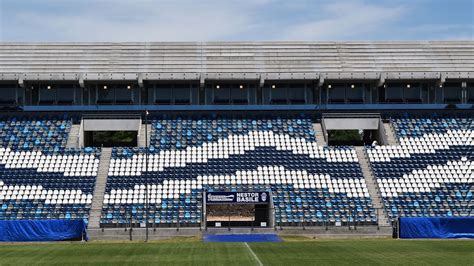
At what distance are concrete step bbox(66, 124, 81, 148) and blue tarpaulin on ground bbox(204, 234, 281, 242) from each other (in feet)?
55.3

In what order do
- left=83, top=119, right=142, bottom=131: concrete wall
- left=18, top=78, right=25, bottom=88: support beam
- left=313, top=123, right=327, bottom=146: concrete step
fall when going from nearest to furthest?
left=313, top=123, right=327, bottom=146: concrete step
left=18, top=78, right=25, bottom=88: support beam
left=83, top=119, right=142, bottom=131: concrete wall

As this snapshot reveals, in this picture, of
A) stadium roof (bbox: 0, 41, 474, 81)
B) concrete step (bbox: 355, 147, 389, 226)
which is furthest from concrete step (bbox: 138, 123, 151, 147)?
concrete step (bbox: 355, 147, 389, 226)

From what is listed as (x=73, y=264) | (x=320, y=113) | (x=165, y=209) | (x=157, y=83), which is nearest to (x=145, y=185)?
(x=165, y=209)

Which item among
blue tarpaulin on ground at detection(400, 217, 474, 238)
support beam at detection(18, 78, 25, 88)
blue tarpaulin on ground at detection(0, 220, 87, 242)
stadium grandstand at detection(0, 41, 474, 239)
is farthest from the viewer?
support beam at detection(18, 78, 25, 88)

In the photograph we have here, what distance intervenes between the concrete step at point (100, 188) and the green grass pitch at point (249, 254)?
25.6 feet

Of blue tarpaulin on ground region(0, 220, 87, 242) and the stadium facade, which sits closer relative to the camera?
blue tarpaulin on ground region(0, 220, 87, 242)

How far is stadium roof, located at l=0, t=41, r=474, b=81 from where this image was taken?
220 ft

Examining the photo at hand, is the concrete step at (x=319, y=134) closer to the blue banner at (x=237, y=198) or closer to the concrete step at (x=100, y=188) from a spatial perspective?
the blue banner at (x=237, y=198)

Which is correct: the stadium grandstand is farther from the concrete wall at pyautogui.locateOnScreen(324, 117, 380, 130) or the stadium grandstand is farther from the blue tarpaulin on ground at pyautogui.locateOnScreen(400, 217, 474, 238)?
the blue tarpaulin on ground at pyautogui.locateOnScreen(400, 217, 474, 238)

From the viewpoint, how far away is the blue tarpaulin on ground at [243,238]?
49.2m

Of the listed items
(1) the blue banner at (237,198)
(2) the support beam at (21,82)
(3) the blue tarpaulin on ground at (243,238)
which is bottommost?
(3) the blue tarpaulin on ground at (243,238)

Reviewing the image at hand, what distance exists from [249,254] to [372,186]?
961 inches

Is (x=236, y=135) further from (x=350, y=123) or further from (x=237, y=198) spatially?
(x=350, y=123)

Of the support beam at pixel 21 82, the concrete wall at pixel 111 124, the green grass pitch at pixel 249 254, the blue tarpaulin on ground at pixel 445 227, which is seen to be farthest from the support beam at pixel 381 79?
the support beam at pixel 21 82
